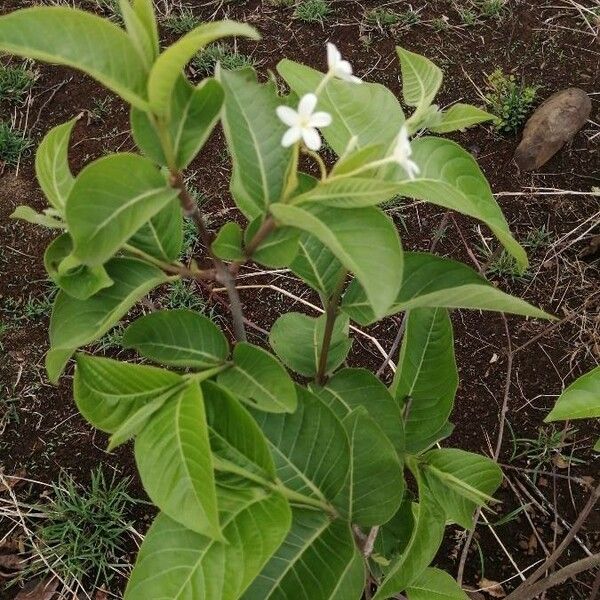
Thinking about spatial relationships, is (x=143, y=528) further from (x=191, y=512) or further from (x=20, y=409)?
(x=191, y=512)

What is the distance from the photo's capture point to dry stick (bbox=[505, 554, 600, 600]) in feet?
4.29

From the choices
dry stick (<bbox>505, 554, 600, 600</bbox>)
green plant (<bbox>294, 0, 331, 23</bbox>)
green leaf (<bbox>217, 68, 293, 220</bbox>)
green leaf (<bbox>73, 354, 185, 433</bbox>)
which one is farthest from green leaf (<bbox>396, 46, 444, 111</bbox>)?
green plant (<bbox>294, 0, 331, 23</bbox>)

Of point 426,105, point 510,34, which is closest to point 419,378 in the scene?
point 426,105

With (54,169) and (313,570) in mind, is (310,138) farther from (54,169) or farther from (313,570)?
(313,570)

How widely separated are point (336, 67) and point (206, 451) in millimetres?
500

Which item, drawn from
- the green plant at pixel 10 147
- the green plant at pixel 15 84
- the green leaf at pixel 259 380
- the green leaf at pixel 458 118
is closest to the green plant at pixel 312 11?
the green plant at pixel 15 84

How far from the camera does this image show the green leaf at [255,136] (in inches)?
37.4

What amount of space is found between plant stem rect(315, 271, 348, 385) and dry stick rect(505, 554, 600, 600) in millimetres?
571

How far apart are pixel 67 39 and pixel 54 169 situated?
0.34 m

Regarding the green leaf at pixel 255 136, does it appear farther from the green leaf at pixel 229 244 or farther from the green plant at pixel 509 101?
the green plant at pixel 509 101

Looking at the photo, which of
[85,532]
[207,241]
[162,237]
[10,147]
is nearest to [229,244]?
[207,241]

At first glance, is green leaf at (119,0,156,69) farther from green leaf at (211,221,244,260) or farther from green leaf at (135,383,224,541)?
green leaf at (135,383,224,541)

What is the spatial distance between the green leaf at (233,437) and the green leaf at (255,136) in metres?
0.26

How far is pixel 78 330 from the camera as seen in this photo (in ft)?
3.25
